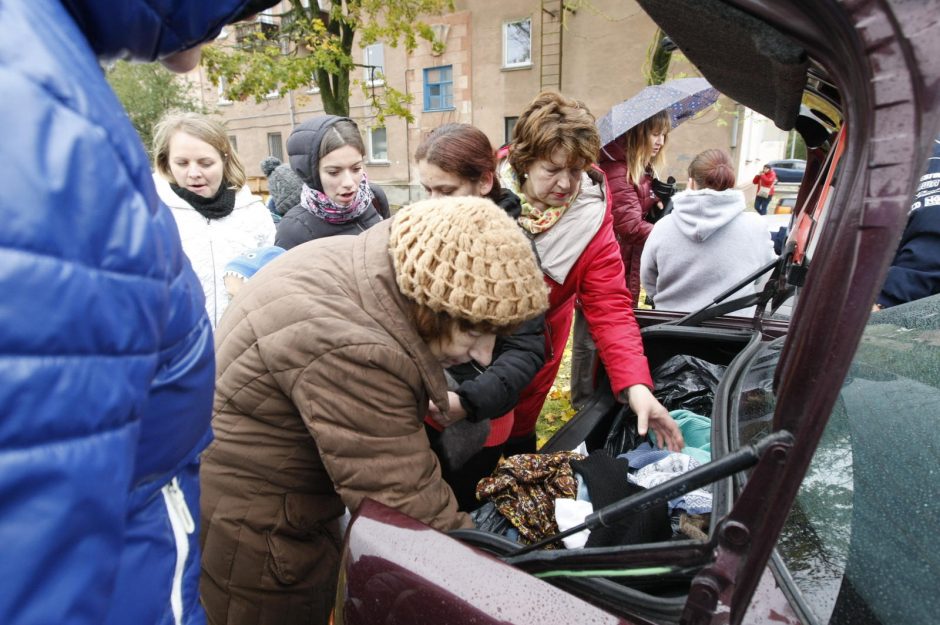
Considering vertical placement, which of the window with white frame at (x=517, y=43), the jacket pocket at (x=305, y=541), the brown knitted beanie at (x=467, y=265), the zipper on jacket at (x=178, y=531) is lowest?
the jacket pocket at (x=305, y=541)

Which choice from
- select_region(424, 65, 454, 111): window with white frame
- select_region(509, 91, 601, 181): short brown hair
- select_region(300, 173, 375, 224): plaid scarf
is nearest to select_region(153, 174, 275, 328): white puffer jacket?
select_region(300, 173, 375, 224): plaid scarf

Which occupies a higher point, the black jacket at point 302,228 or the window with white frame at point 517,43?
the window with white frame at point 517,43

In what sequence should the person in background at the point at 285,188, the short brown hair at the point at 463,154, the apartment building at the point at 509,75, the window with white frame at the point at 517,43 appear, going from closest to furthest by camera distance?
the short brown hair at the point at 463,154 < the person in background at the point at 285,188 < the apartment building at the point at 509,75 < the window with white frame at the point at 517,43

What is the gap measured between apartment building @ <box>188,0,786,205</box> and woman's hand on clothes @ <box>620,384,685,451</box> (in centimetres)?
1365

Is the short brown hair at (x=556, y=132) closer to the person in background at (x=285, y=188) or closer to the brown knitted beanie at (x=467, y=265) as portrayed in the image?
the brown knitted beanie at (x=467, y=265)

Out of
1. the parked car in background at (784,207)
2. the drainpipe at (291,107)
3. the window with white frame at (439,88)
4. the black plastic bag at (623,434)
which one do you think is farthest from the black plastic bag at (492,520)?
the drainpipe at (291,107)

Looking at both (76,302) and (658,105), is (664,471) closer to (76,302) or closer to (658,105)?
(76,302)

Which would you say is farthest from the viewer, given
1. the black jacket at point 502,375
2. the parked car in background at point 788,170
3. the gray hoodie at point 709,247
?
the parked car in background at point 788,170

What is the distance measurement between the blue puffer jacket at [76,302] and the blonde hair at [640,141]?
11.4 feet

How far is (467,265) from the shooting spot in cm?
125

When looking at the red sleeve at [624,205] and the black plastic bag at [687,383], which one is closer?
the black plastic bag at [687,383]

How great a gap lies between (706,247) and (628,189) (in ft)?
2.82

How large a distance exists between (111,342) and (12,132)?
0.20 metres

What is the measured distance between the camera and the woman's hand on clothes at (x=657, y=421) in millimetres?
2016
